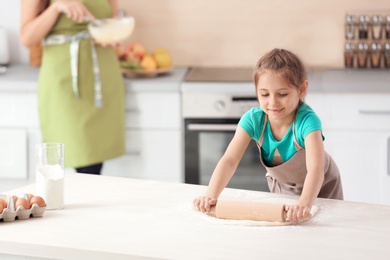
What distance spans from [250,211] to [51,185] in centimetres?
53

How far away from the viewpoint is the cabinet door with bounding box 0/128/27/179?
4227mm

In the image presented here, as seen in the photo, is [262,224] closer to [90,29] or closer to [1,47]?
[90,29]

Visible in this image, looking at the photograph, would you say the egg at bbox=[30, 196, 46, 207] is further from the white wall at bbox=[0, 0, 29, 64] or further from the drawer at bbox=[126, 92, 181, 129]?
the white wall at bbox=[0, 0, 29, 64]

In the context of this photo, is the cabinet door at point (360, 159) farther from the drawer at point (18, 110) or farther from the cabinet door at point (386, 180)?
the drawer at point (18, 110)

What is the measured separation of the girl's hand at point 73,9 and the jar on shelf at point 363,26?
4.89ft

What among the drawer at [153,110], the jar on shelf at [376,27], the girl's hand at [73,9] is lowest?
the drawer at [153,110]

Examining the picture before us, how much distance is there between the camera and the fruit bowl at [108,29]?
12.5ft

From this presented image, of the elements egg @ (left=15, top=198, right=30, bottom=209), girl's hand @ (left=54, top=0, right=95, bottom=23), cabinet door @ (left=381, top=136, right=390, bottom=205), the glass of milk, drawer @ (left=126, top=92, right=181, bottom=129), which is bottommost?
cabinet door @ (left=381, top=136, right=390, bottom=205)

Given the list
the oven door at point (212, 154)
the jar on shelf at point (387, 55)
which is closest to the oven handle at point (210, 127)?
the oven door at point (212, 154)

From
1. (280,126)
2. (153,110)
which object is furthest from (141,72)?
(280,126)

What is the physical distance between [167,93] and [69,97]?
0.51 metres

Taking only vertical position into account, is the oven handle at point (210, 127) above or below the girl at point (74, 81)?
below

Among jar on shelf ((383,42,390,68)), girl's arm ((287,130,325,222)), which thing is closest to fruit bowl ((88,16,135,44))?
jar on shelf ((383,42,390,68))

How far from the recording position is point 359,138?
13.0 feet
